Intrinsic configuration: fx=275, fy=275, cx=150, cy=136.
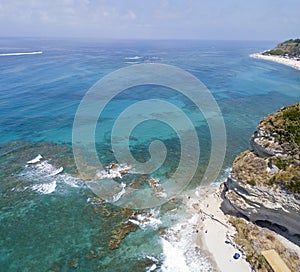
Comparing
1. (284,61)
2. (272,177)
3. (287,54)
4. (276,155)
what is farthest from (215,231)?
(287,54)

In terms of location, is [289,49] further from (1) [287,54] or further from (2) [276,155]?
(2) [276,155]

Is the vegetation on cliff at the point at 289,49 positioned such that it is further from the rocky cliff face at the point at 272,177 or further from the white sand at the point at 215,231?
the white sand at the point at 215,231

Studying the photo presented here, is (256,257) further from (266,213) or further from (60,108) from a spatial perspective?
(60,108)

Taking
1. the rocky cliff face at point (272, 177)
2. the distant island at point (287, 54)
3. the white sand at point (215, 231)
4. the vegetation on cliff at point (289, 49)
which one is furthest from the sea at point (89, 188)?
the vegetation on cliff at point (289, 49)

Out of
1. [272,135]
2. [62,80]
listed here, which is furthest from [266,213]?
[62,80]

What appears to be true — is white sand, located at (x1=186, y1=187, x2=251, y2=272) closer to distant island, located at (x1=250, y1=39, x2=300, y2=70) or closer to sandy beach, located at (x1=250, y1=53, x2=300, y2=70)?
sandy beach, located at (x1=250, y1=53, x2=300, y2=70)
